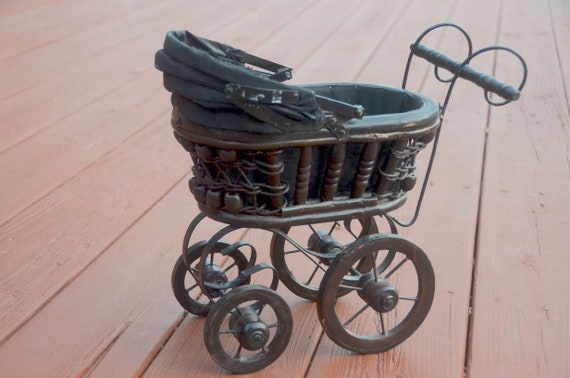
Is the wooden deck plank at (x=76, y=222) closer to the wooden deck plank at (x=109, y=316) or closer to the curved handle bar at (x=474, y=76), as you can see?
the wooden deck plank at (x=109, y=316)

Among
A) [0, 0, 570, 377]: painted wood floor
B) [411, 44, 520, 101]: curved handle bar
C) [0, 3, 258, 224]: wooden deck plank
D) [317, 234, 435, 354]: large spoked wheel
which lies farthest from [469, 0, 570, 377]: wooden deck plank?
[0, 3, 258, 224]: wooden deck plank

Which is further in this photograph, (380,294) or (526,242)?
(526,242)

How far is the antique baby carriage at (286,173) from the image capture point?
920mm

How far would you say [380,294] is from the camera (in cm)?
108

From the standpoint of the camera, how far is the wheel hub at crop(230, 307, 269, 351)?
1.04 m

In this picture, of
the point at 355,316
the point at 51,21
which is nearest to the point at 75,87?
the point at 51,21

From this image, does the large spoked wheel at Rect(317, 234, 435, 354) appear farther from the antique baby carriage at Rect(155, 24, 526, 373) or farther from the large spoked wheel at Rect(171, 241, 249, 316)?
the large spoked wheel at Rect(171, 241, 249, 316)

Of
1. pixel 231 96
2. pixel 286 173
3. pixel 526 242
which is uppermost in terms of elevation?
pixel 231 96

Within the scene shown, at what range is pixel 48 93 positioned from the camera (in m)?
2.13

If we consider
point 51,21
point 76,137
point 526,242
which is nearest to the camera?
point 526,242

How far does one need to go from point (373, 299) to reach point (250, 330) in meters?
0.20

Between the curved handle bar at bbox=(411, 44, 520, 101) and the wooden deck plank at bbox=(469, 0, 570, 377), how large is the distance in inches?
16.7

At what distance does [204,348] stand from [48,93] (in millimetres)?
1283

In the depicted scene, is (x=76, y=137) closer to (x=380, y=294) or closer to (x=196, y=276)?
(x=196, y=276)
